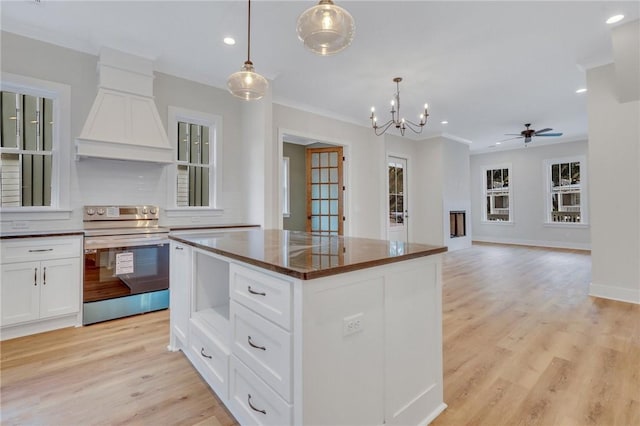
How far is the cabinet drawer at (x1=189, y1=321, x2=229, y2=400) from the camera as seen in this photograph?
1.62m

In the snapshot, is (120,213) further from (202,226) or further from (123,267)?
(202,226)

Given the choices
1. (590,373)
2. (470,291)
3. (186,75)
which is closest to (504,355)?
(590,373)

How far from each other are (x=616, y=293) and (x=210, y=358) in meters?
4.44

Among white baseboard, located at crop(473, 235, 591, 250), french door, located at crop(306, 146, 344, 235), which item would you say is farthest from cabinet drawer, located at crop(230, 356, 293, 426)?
white baseboard, located at crop(473, 235, 591, 250)

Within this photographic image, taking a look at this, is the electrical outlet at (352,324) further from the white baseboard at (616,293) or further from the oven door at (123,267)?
the white baseboard at (616,293)

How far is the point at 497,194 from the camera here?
9109 mm

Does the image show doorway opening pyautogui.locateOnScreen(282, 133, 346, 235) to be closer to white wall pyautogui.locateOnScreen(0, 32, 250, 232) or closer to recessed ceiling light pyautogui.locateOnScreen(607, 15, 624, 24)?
white wall pyautogui.locateOnScreen(0, 32, 250, 232)

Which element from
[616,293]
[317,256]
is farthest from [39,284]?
[616,293]

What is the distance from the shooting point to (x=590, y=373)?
201 cm

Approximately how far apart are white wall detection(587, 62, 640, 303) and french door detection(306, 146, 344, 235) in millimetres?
3661

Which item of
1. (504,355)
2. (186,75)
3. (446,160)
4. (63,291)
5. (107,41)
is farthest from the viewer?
(446,160)

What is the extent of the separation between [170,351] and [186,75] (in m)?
3.29

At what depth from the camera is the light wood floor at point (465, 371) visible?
1648 mm

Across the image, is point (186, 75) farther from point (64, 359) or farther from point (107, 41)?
point (64, 359)
